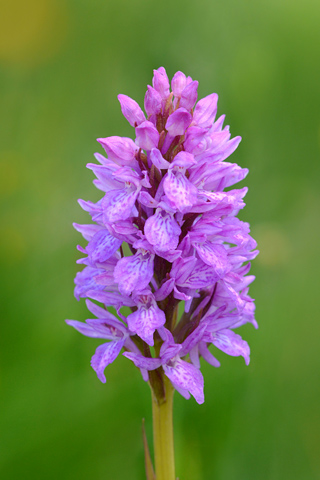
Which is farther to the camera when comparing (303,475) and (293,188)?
(293,188)

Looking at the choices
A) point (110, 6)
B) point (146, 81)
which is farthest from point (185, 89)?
point (110, 6)

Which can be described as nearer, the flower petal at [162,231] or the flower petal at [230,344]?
the flower petal at [162,231]

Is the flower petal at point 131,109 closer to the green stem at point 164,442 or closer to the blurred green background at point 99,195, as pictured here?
the green stem at point 164,442

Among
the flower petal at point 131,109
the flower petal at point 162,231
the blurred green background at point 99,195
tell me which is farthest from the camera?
the blurred green background at point 99,195

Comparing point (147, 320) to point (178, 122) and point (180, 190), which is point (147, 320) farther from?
point (178, 122)

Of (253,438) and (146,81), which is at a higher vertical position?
(146,81)

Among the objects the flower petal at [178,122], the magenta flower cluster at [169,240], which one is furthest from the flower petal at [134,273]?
the flower petal at [178,122]

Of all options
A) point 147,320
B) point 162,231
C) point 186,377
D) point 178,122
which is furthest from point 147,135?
point 186,377

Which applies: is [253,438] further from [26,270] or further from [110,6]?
[110,6]
